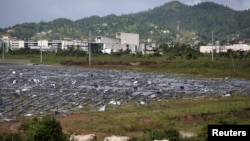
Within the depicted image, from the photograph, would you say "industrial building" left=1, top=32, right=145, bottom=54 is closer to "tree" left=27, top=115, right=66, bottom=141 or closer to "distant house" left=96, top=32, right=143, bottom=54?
"distant house" left=96, top=32, right=143, bottom=54

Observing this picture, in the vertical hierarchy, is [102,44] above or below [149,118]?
above

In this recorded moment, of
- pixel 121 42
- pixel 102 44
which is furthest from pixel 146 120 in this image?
pixel 121 42

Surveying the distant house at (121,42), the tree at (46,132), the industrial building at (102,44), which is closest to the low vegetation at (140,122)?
the tree at (46,132)

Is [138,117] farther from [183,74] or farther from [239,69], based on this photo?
[239,69]

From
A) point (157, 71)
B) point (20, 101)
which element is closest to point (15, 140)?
point (20, 101)

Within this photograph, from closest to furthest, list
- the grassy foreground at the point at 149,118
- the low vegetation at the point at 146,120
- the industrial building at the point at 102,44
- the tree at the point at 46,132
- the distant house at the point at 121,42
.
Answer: the tree at the point at 46,132 → the low vegetation at the point at 146,120 → the grassy foreground at the point at 149,118 → the distant house at the point at 121,42 → the industrial building at the point at 102,44

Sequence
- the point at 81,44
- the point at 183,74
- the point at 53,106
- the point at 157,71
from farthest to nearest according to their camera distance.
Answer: the point at 81,44, the point at 157,71, the point at 183,74, the point at 53,106

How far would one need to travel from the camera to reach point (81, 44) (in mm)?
150500

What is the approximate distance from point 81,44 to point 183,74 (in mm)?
90553

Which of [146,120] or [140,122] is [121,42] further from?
[140,122]

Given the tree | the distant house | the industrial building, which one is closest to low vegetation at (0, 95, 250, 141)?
the tree

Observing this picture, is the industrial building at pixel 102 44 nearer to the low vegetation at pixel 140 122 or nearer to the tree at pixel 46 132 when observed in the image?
the low vegetation at pixel 140 122

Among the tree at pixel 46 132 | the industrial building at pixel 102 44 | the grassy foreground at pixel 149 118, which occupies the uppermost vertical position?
the industrial building at pixel 102 44

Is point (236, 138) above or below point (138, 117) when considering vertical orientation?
above
